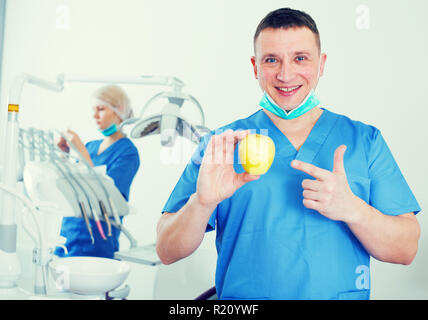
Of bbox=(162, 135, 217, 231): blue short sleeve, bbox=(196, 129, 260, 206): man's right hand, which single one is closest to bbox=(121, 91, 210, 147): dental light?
bbox=(162, 135, 217, 231): blue short sleeve

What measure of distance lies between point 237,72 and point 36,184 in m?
0.72

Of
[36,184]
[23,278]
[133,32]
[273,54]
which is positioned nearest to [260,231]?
[273,54]

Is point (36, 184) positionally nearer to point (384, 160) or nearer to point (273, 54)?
point (273, 54)

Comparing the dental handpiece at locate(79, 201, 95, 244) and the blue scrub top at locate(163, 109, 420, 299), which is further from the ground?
the blue scrub top at locate(163, 109, 420, 299)

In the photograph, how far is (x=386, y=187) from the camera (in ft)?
2.04

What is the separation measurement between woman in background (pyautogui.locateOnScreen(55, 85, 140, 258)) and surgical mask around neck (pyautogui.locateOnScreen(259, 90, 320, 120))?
2.50 ft

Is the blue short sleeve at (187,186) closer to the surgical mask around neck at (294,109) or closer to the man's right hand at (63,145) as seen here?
the surgical mask around neck at (294,109)

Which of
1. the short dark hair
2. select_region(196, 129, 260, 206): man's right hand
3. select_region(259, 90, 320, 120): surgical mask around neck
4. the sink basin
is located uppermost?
the short dark hair

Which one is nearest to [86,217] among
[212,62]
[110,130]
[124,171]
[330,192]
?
[124,171]

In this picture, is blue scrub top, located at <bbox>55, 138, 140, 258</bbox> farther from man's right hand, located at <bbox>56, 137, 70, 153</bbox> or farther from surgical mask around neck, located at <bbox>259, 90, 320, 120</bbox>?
surgical mask around neck, located at <bbox>259, 90, 320, 120</bbox>

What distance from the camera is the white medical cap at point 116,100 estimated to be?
4.52ft

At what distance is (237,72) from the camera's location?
1.30 meters

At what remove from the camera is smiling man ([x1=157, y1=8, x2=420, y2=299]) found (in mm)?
Result: 598
